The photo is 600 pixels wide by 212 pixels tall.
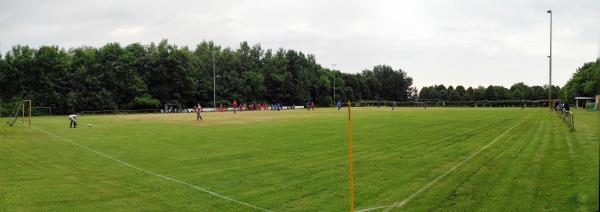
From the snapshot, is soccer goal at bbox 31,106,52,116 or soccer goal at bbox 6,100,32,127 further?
soccer goal at bbox 31,106,52,116

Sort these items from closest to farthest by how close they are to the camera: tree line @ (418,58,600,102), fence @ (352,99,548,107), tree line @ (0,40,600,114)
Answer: tree line @ (0,40,600,114) < fence @ (352,99,548,107) < tree line @ (418,58,600,102)

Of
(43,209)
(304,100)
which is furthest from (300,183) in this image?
(304,100)

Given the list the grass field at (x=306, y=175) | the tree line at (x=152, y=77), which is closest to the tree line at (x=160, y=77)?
the tree line at (x=152, y=77)

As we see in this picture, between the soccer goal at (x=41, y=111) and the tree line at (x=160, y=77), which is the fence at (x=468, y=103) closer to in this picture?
the tree line at (x=160, y=77)

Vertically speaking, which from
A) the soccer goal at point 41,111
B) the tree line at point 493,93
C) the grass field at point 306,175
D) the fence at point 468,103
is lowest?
the grass field at point 306,175

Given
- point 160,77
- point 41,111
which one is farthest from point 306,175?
point 160,77

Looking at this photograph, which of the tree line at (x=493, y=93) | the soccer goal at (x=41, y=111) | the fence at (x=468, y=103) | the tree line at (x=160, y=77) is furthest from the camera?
the tree line at (x=493, y=93)

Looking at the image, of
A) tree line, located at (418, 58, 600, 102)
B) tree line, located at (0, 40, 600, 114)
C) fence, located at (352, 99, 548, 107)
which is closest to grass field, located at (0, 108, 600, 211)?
tree line, located at (0, 40, 600, 114)

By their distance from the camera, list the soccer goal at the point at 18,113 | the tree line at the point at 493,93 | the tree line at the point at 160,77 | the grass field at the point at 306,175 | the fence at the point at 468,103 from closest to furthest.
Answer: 1. the grass field at the point at 306,175
2. the soccer goal at the point at 18,113
3. the tree line at the point at 160,77
4. the fence at the point at 468,103
5. the tree line at the point at 493,93

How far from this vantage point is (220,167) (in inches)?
636

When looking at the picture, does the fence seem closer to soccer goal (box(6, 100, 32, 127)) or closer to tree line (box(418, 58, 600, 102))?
tree line (box(418, 58, 600, 102))

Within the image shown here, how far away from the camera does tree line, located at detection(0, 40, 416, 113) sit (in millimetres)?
80438

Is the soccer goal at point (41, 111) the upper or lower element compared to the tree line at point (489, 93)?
lower

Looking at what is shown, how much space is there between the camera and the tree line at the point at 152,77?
3167 inches
